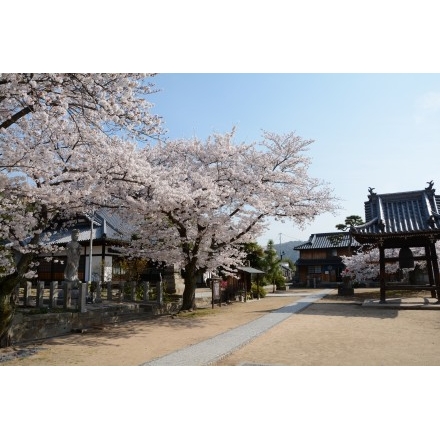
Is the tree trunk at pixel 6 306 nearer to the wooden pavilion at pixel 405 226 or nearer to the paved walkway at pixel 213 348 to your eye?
the paved walkway at pixel 213 348

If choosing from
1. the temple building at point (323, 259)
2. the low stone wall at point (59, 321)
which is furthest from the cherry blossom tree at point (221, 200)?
the temple building at point (323, 259)

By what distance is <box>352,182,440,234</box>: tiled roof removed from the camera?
15984 millimetres

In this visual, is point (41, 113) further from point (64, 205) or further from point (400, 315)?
point (400, 315)

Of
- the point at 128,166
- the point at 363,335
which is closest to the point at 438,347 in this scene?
the point at 363,335

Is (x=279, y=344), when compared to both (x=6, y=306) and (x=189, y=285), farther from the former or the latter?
(x=189, y=285)

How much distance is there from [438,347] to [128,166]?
30.2ft

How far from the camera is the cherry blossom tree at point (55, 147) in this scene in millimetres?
7129

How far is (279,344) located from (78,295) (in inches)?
291

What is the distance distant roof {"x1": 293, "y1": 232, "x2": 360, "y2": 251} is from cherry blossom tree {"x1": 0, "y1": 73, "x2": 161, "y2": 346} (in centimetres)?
4044

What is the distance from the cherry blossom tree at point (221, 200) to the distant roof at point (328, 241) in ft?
104

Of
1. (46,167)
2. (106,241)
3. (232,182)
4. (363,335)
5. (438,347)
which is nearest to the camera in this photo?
(438,347)

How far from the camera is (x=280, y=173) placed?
16500mm

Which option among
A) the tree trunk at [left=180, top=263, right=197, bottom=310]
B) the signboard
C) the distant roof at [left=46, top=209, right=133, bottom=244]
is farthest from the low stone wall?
the distant roof at [left=46, top=209, right=133, bottom=244]

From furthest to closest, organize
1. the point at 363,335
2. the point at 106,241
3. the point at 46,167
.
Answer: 1. the point at 106,241
2. the point at 363,335
3. the point at 46,167
